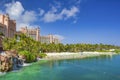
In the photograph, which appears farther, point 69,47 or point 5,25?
point 69,47

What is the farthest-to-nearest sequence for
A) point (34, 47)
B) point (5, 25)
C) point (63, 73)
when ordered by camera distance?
point (5, 25), point (34, 47), point (63, 73)

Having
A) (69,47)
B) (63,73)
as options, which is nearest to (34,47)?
(69,47)

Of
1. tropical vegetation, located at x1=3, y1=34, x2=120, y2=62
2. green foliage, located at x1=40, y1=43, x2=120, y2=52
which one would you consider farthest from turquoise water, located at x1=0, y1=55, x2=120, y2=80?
green foliage, located at x1=40, y1=43, x2=120, y2=52

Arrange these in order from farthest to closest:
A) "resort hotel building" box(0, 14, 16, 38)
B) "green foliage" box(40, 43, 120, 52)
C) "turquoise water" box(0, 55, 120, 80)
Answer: "green foliage" box(40, 43, 120, 52) < "resort hotel building" box(0, 14, 16, 38) < "turquoise water" box(0, 55, 120, 80)

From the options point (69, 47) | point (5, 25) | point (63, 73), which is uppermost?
point (5, 25)

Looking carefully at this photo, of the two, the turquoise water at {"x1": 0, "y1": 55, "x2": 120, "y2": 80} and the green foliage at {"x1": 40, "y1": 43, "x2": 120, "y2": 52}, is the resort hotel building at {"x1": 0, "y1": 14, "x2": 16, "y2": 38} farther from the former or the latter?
the turquoise water at {"x1": 0, "y1": 55, "x2": 120, "y2": 80}

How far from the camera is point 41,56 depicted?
322 feet

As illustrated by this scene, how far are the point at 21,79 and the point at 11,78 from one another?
2.22 meters

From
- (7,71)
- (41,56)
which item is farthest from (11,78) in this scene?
(41,56)

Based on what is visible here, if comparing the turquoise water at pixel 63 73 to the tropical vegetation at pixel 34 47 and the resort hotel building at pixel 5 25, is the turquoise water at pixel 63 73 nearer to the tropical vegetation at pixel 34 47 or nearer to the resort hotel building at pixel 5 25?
the tropical vegetation at pixel 34 47

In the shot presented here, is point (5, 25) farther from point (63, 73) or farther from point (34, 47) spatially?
point (63, 73)

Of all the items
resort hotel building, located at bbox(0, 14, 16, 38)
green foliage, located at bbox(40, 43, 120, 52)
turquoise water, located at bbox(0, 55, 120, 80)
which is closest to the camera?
turquoise water, located at bbox(0, 55, 120, 80)

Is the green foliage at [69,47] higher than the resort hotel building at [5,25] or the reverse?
the reverse

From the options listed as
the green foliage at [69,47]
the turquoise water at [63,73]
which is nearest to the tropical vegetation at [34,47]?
the green foliage at [69,47]
